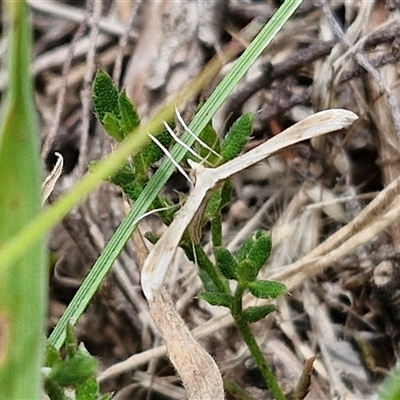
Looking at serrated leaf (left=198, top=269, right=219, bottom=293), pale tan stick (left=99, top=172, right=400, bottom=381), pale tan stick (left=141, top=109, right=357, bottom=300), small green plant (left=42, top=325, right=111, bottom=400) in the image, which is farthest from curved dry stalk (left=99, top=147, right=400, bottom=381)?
small green plant (left=42, top=325, right=111, bottom=400)

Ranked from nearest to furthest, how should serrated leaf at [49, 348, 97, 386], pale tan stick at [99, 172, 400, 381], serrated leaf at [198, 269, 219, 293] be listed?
1. serrated leaf at [49, 348, 97, 386]
2. serrated leaf at [198, 269, 219, 293]
3. pale tan stick at [99, 172, 400, 381]

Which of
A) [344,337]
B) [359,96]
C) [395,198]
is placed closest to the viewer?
[395,198]

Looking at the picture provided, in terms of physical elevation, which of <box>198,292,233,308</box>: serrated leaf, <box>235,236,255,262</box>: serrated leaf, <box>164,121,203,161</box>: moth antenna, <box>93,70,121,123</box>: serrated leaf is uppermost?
<box>93,70,121,123</box>: serrated leaf

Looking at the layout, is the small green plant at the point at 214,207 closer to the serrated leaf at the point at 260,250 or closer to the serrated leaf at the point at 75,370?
the serrated leaf at the point at 260,250

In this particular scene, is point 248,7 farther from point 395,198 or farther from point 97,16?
point 395,198

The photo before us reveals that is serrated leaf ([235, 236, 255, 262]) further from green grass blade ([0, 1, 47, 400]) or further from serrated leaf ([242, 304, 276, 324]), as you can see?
green grass blade ([0, 1, 47, 400])

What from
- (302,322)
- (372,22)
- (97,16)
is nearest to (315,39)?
(372,22)
